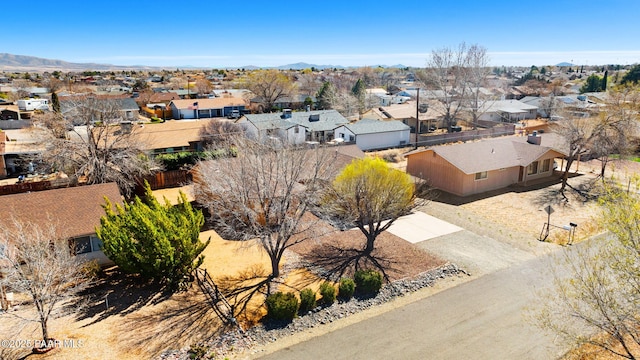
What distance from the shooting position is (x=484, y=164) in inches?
1342

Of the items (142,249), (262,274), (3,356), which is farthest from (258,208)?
(3,356)

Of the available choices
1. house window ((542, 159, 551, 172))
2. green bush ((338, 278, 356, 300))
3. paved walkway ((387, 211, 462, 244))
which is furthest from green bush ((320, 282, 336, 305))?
house window ((542, 159, 551, 172))

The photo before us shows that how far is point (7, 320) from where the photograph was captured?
16.2 m

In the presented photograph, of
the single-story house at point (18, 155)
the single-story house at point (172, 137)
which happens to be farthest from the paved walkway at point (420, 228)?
the single-story house at point (18, 155)

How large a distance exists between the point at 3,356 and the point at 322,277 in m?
12.4

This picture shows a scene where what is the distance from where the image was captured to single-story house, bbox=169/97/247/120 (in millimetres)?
67938

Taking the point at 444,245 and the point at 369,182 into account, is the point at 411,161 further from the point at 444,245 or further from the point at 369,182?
the point at 369,182

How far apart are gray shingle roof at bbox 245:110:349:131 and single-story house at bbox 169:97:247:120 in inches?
894

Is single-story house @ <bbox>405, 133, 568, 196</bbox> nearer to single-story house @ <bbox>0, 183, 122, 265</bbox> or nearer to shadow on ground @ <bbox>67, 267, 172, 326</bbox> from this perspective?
shadow on ground @ <bbox>67, 267, 172, 326</bbox>

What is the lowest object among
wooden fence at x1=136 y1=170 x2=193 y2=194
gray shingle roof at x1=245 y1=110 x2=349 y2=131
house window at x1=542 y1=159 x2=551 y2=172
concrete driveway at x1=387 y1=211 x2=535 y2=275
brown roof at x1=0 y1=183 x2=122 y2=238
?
concrete driveway at x1=387 y1=211 x2=535 y2=275

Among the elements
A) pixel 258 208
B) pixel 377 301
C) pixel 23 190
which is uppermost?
pixel 258 208

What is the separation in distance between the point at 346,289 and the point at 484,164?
2104 centimetres

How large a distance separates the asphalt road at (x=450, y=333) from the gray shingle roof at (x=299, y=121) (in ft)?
100

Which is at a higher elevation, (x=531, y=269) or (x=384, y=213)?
(x=384, y=213)
